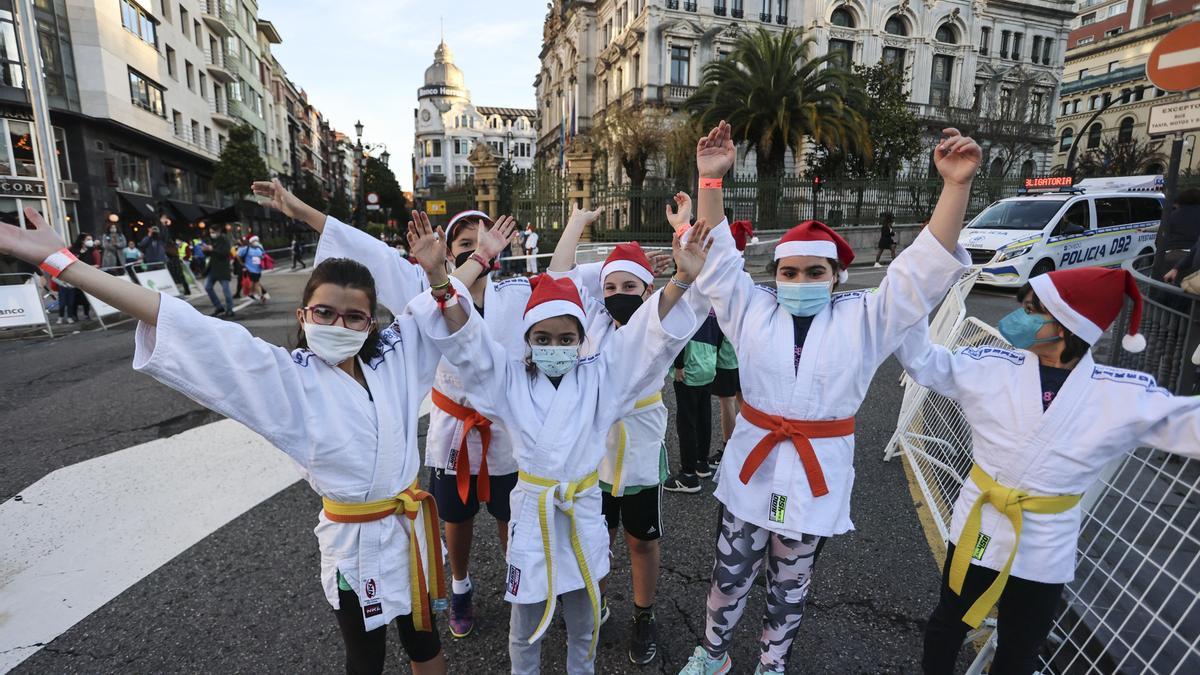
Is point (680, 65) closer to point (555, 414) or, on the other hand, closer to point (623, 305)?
point (623, 305)

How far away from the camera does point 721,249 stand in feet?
7.76

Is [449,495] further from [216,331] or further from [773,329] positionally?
[773,329]

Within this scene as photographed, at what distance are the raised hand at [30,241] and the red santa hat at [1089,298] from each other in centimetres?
309

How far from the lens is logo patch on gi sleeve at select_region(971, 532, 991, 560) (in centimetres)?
207

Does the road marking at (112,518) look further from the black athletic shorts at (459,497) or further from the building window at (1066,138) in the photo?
the building window at (1066,138)

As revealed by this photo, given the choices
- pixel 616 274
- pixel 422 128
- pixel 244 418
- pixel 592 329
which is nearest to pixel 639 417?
pixel 592 329

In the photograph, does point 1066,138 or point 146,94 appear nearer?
point 146,94

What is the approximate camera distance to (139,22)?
26094 millimetres

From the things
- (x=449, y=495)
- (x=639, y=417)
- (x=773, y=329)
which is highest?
(x=773, y=329)

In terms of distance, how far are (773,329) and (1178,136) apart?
452 cm

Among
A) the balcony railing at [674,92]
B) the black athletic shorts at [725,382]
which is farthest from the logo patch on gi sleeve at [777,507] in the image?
the balcony railing at [674,92]

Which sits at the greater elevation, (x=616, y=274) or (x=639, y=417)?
(x=616, y=274)

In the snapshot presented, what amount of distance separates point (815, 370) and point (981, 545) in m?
0.84

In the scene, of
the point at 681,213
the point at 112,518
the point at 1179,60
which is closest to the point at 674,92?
the point at 1179,60
